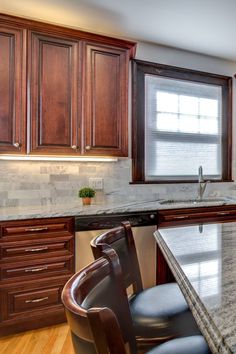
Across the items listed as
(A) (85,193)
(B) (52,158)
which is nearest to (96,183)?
(A) (85,193)

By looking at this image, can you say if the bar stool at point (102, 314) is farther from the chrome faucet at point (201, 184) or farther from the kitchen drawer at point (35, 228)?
the chrome faucet at point (201, 184)

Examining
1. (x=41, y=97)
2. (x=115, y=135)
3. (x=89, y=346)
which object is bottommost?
(x=89, y=346)

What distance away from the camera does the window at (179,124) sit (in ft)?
9.36

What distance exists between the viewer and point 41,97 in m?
2.10

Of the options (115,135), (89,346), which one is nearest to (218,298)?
(89,346)

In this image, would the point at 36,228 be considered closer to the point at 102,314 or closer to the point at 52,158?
the point at 52,158

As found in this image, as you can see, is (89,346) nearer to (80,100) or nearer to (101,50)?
(80,100)

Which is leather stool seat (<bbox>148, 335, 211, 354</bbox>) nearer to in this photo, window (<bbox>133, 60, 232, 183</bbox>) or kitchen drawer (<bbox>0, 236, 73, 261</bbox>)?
kitchen drawer (<bbox>0, 236, 73, 261</bbox>)

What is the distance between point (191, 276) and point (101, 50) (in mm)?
2175

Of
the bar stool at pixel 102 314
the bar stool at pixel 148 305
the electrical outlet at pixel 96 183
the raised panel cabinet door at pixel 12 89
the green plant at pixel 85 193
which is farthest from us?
the electrical outlet at pixel 96 183

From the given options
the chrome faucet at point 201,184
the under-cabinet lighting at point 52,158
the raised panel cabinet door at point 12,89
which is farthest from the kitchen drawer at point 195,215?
the raised panel cabinet door at point 12,89

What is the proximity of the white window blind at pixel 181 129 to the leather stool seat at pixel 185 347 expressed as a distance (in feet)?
7.00

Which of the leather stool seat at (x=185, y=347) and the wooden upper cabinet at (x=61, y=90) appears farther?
the wooden upper cabinet at (x=61, y=90)

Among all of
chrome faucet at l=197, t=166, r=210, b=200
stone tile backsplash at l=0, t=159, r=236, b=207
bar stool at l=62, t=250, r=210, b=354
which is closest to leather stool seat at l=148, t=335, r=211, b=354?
bar stool at l=62, t=250, r=210, b=354
